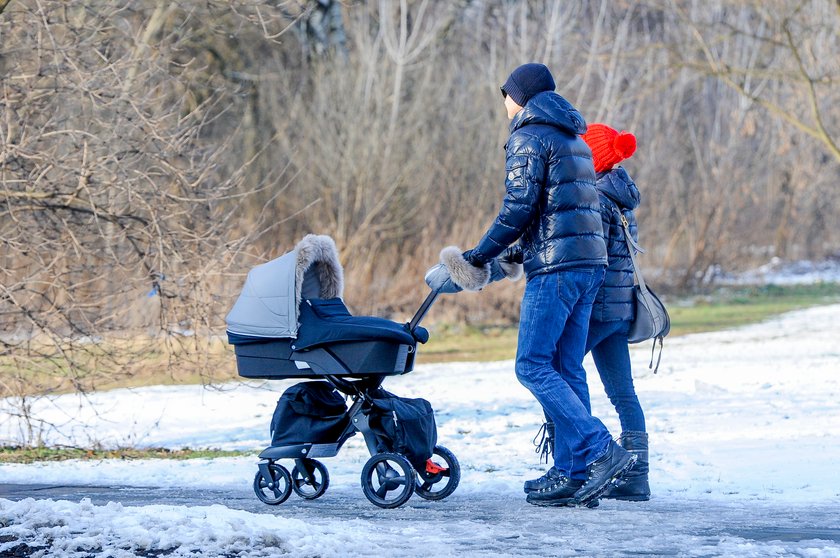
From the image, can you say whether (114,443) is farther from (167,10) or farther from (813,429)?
(167,10)

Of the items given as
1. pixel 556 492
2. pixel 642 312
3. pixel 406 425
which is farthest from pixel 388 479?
pixel 642 312

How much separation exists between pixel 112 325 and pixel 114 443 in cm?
93

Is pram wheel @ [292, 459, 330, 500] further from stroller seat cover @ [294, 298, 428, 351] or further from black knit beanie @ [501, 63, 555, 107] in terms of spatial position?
black knit beanie @ [501, 63, 555, 107]

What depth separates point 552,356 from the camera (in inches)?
237

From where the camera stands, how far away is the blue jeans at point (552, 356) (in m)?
5.91

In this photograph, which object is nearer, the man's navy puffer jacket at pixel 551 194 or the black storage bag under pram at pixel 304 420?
the man's navy puffer jacket at pixel 551 194

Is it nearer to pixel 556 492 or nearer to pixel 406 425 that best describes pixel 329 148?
pixel 406 425

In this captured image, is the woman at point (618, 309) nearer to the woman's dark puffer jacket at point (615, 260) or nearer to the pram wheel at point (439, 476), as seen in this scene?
the woman's dark puffer jacket at point (615, 260)

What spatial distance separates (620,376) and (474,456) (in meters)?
1.80

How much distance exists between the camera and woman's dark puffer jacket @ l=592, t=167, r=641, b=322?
629cm

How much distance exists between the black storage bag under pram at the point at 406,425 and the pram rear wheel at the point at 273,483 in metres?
0.55

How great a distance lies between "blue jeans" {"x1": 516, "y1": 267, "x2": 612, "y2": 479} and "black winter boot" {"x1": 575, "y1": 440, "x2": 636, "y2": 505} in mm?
39

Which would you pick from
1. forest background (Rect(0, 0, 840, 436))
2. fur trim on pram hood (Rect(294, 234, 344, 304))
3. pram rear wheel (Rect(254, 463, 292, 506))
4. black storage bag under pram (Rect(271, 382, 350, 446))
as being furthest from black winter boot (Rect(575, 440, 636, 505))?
forest background (Rect(0, 0, 840, 436))

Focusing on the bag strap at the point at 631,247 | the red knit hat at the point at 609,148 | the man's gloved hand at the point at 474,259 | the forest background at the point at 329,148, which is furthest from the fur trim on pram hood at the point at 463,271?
the forest background at the point at 329,148
